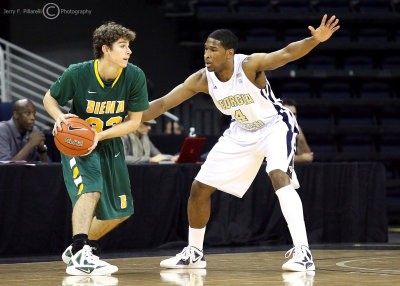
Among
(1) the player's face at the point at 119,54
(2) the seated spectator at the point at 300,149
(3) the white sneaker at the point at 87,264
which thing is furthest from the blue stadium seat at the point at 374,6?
(3) the white sneaker at the point at 87,264

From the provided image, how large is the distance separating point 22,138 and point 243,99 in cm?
331

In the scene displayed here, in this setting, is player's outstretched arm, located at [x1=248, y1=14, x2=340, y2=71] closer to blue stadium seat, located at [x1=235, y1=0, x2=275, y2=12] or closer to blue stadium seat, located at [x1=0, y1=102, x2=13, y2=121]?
blue stadium seat, located at [x1=0, y1=102, x2=13, y2=121]

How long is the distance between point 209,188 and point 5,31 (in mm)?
8717

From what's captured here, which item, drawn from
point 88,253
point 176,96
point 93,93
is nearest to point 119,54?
point 93,93

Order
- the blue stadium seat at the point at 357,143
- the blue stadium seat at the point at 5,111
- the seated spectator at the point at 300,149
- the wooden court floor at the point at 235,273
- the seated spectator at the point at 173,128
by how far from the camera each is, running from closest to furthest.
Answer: the wooden court floor at the point at 235,273
the seated spectator at the point at 300,149
the blue stadium seat at the point at 5,111
the seated spectator at the point at 173,128
the blue stadium seat at the point at 357,143

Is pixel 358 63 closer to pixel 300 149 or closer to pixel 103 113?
pixel 300 149

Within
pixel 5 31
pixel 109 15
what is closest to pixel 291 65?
pixel 109 15

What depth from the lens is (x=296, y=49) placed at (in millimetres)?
5785

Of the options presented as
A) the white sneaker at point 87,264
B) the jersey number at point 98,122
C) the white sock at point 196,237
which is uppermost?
the jersey number at point 98,122

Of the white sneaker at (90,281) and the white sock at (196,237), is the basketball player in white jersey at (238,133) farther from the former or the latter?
the white sneaker at (90,281)

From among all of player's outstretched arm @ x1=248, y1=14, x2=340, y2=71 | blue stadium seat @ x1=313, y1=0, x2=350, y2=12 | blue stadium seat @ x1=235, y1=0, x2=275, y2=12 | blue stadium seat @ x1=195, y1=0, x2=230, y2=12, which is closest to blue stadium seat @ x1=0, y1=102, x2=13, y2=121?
A: player's outstretched arm @ x1=248, y1=14, x2=340, y2=71

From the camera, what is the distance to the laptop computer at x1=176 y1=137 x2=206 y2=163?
341 inches

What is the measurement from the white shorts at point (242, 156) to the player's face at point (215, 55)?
540mm

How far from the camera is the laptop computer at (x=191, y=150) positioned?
8.66m
